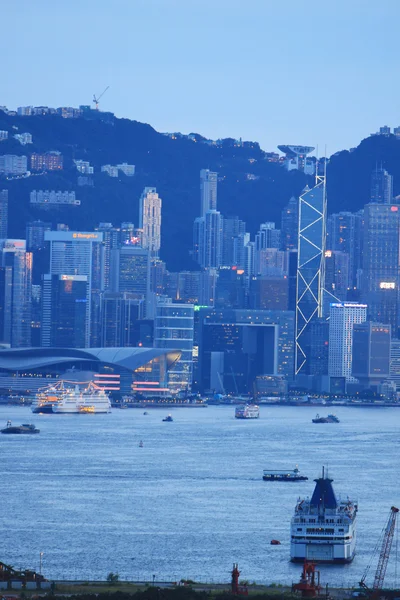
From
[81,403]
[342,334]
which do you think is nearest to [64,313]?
[342,334]

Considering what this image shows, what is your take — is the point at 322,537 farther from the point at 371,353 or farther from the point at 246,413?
the point at 371,353

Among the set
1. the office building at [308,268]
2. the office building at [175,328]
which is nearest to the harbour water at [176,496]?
the office building at [175,328]

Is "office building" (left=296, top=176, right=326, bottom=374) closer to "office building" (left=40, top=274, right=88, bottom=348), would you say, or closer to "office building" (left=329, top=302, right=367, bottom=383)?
"office building" (left=329, top=302, right=367, bottom=383)

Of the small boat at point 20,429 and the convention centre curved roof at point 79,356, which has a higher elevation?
the convention centre curved roof at point 79,356

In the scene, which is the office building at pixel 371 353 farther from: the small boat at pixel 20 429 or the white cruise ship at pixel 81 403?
the small boat at pixel 20 429

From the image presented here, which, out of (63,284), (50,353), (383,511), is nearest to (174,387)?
(50,353)

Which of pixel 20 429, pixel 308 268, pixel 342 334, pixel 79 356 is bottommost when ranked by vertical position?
pixel 20 429
